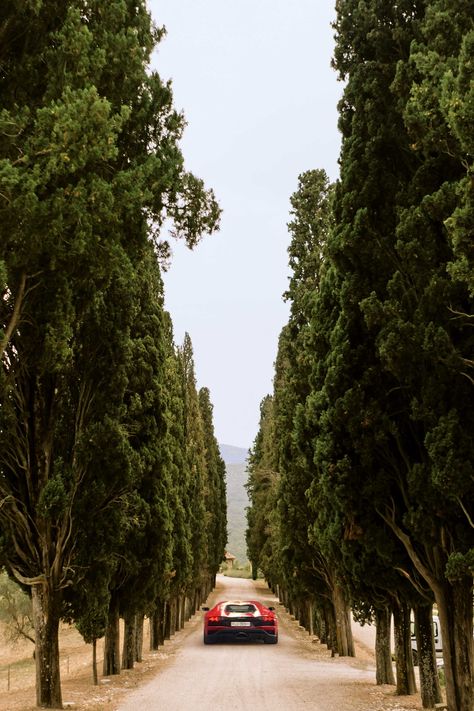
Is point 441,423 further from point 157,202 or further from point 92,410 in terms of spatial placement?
point 92,410

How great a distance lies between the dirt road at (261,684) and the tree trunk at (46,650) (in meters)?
1.02

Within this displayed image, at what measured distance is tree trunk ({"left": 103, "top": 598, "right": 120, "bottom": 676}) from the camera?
1489 cm

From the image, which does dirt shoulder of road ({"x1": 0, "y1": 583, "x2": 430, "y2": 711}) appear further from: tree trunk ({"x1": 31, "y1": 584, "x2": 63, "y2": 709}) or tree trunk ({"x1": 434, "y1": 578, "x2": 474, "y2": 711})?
tree trunk ({"x1": 434, "y1": 578, "x2": 474, "y2": 711})

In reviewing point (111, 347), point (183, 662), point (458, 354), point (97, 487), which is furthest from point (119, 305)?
point (183, 662)

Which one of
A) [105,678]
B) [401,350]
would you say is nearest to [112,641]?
[105,678]

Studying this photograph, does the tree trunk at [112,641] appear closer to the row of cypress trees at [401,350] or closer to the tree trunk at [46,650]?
the tree trunk at [46,650]

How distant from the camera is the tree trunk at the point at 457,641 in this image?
881 centimetres

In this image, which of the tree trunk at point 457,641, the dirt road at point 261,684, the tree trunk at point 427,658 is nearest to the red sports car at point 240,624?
the dirt road at point 261,684

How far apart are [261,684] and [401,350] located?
7490 mm

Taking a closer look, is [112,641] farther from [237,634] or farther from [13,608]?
[13,608]

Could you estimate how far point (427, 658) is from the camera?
10578 mm

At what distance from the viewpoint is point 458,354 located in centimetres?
823

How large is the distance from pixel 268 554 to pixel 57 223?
38244mm

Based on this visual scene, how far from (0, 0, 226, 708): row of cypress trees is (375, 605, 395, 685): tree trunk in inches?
189
